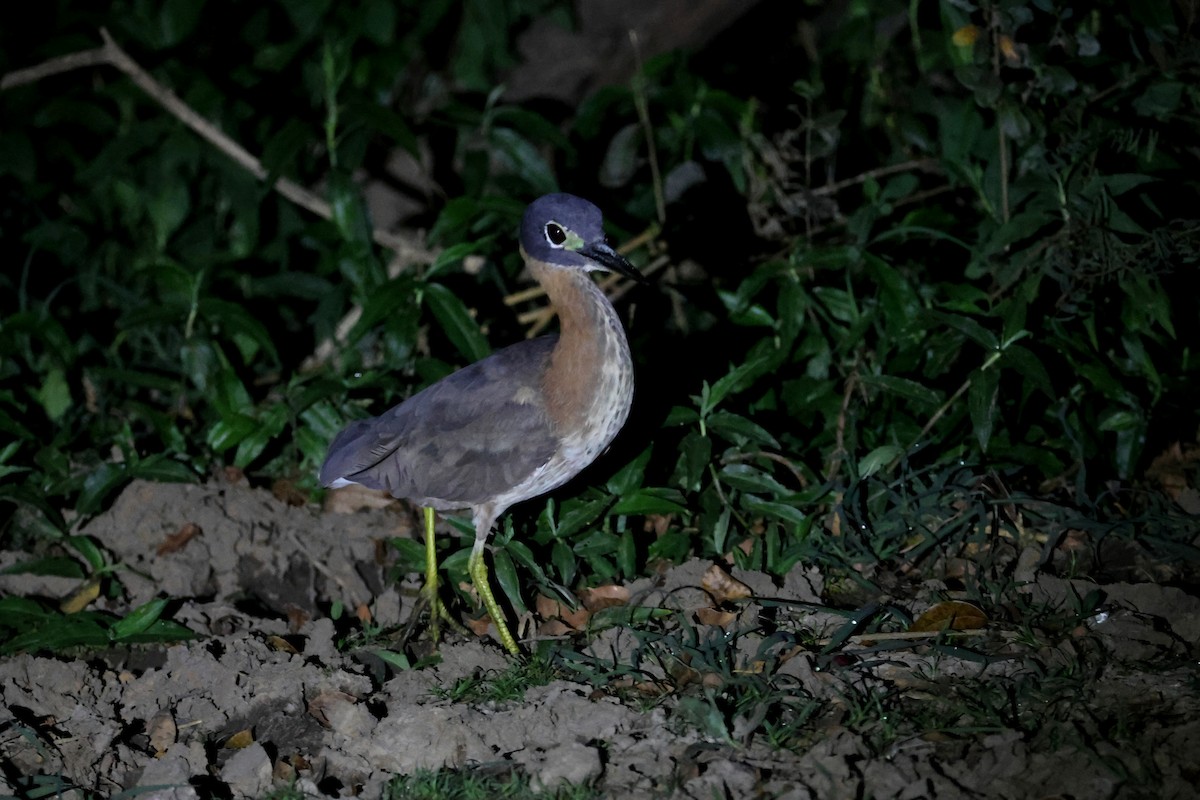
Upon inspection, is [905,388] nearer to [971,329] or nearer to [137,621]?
[971,329]

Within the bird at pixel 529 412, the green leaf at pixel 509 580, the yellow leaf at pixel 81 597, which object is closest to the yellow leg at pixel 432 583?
the bird at pixel 529 412

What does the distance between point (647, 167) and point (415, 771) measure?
4466 mm

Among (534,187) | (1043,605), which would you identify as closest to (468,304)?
(534,187)

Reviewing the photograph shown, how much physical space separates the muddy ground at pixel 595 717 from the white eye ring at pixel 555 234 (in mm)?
1401

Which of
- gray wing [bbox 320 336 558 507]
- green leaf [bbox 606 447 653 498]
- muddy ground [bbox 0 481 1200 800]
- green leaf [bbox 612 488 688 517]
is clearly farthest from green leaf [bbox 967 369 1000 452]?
gray wing [bbox 320 336 558 507]

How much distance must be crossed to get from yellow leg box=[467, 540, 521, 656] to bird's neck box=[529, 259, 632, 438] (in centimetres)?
68

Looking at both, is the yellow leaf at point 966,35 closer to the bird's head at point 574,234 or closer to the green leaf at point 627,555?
the bird's head at point 574,234

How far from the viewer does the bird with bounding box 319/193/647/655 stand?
14.2 feet

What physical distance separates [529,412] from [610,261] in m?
0.67

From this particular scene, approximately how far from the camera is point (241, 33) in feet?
25.2

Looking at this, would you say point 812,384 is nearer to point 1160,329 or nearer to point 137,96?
point 1160,329

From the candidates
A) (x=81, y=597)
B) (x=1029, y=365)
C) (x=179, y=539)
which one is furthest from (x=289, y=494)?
(x=1029, y=365)

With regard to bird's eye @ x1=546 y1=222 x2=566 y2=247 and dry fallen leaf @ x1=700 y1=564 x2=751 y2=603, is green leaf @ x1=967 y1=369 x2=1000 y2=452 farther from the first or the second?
bird's eye @ x1=546 y1=222 x2=566 y2=247

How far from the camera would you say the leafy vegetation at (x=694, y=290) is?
467 cm
